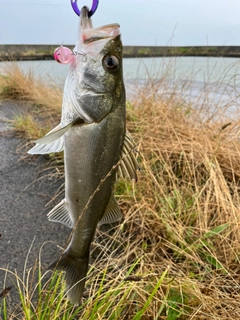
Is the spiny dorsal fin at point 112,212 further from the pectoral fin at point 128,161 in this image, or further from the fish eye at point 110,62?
the fish eye at point 110,62

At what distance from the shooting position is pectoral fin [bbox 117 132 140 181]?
4.74ft

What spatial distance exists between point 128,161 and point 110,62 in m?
0.42

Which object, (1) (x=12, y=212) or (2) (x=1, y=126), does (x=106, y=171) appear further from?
(2) (x=1, y=126)

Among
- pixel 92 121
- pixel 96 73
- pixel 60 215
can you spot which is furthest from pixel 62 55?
pixel 60 215

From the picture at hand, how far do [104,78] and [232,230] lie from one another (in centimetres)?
170

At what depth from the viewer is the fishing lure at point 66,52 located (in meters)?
1.24

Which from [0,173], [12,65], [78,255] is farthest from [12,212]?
[12,65]

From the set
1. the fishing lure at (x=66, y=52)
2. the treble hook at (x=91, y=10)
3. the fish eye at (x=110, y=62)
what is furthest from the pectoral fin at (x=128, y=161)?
the treble hook at (x=91, y=10)

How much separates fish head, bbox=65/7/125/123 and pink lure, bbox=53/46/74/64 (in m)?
0.06

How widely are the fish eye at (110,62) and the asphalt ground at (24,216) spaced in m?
1.38

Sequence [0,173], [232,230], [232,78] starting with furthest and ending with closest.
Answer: [232,78] < [0,173] < [232,230]

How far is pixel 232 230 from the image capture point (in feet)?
8.37

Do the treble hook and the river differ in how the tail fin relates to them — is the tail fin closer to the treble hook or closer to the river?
the treble hook

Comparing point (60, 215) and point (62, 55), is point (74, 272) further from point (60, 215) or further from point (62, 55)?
point (62, 55)
